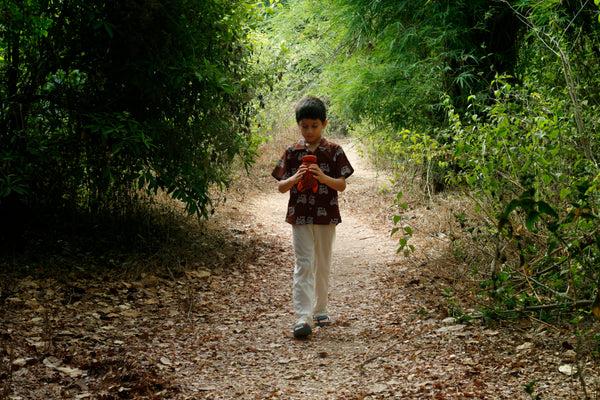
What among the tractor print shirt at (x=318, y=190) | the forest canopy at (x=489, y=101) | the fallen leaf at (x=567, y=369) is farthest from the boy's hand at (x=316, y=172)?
the fallen leaf at (x=567, y=369)

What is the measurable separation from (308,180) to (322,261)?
0.77m

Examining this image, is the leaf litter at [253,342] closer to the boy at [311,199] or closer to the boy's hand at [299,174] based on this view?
the boy at [311,199]

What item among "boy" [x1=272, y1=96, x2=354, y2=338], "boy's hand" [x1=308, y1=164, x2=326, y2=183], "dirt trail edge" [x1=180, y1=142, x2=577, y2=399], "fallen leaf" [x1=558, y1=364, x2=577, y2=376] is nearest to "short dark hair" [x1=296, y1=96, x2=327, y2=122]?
"boy" [x1=272, y1=96, x2=354, y2=338]

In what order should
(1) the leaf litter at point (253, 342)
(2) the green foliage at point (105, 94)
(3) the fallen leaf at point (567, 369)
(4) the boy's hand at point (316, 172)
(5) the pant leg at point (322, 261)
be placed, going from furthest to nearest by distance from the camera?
1. (2) the green foliage at point (105, 94)
2. (5) the pant leg at point (322, 261)
3. (4) the boy's hand at point (316, 172)
4. (1) the leaf litter at point (253, 342)
5. (3) the fallen leaf at point (567, 369)

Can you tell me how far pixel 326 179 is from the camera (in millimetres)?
3967

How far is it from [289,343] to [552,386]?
1.99 m

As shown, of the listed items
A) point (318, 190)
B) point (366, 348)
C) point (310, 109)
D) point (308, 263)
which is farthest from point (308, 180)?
point (366, 348)

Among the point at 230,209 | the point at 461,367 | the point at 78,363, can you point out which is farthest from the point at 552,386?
the point at 230,209

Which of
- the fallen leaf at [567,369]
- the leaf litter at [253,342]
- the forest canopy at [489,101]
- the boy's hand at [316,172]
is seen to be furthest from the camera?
the boy's hand at [316,172]

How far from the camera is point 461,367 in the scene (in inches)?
122

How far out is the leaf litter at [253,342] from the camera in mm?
2920

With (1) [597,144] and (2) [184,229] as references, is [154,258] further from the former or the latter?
(1) [597,144]

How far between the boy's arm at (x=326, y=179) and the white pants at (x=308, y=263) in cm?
38

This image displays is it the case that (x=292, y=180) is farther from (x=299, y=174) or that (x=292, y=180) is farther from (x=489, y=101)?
(x=489, y=101)
